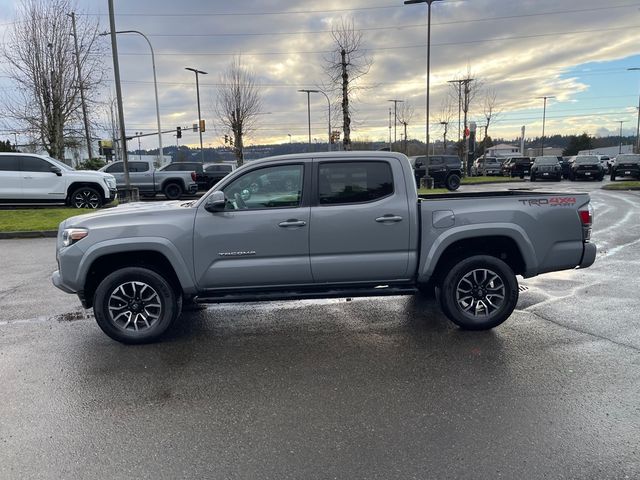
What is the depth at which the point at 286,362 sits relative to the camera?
437 cm

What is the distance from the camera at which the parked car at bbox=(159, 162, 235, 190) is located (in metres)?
22.7

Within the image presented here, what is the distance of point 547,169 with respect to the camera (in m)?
31.0

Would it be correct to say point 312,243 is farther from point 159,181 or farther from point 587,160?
point 587,160

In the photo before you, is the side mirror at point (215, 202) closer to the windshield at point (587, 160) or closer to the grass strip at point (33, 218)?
the grass strip at point (33, 218)

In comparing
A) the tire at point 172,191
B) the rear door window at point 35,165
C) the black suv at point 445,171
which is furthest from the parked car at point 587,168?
the rear door window at point 35,165

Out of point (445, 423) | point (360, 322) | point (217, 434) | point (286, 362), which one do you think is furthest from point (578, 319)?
point (217, 434)

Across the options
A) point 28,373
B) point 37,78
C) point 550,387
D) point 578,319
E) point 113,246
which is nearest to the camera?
point 550,387

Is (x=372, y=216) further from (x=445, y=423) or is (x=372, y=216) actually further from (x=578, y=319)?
(x=578, y=319)

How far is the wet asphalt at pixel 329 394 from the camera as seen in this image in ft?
9.52

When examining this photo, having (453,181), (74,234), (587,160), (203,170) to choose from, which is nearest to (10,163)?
(203,170)

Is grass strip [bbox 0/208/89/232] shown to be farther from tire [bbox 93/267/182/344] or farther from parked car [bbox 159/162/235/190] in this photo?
tire [bbox 93/267/182/344]

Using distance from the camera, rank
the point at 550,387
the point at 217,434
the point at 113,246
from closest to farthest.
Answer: the point at 217,434
the point at 550,387
the point at 113,246

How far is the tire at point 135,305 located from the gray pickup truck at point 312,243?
0.03ft

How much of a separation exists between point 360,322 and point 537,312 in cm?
218
